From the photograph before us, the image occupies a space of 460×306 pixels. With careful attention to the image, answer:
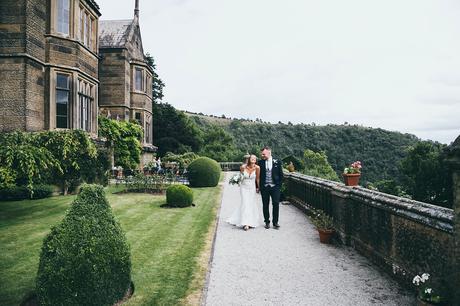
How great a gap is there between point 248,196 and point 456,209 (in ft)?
22.6

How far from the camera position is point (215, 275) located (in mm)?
6082

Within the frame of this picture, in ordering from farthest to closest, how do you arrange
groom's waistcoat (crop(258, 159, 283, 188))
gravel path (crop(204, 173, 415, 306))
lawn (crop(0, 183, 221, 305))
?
1. groom's waistcoat (crop(258, 159, 283, 188))
2. lawn (crop(0, 183, 221, 305))
3. gravel path (crop(204, 173, 415, 306))

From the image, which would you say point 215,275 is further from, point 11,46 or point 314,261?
point 11,46

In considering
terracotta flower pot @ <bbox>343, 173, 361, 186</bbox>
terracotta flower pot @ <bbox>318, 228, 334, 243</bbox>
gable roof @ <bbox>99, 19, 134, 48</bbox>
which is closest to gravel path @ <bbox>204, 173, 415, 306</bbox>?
terracotta flower pot @ <bbox>318, 228, 334, 243</bbox>

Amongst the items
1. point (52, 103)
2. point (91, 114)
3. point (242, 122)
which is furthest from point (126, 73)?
point (242, 122)

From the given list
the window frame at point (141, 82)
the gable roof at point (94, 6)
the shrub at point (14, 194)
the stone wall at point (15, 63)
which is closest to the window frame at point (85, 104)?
the stone wall at point (15, 63)

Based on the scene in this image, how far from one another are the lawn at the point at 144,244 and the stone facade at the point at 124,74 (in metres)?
12.1

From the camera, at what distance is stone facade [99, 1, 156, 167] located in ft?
83.9

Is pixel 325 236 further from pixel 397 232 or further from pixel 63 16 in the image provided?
pixel 63 16

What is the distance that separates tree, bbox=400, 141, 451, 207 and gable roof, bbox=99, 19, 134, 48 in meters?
25.3

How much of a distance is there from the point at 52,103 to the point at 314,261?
475 inches

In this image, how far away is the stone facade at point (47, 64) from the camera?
1291 cm

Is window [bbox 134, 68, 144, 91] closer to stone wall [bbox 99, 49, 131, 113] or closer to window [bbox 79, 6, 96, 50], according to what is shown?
stone wall [bbox 99, 49, 131, 113]

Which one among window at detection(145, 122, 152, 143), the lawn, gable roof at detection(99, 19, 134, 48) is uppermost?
gable roof at detection(99, 19, 134, 48)
